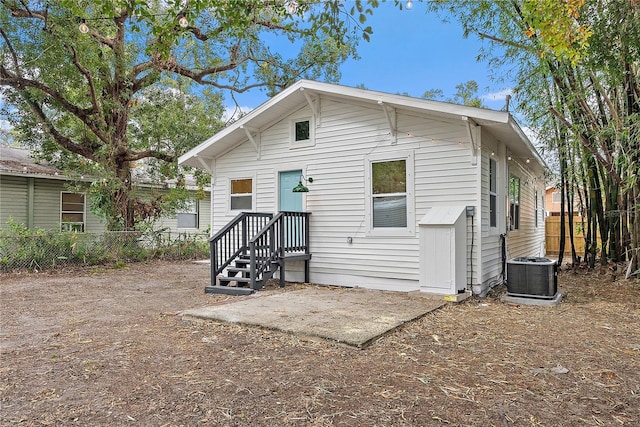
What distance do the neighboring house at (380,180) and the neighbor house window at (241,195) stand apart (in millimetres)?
24

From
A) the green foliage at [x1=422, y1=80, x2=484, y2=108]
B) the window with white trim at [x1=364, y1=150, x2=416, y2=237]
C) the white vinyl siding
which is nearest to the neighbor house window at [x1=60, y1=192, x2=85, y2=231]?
the white vinyl siding

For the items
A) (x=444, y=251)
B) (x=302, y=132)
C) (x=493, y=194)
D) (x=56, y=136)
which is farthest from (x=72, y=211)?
(x=493, y=194)

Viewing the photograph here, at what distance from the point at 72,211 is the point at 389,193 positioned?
11.4 meters

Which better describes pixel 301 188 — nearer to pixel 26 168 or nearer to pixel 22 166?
pixel 26 168

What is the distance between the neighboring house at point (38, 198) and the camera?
1171cm

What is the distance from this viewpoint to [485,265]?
657 centimetres

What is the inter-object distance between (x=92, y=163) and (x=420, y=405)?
13176 mm

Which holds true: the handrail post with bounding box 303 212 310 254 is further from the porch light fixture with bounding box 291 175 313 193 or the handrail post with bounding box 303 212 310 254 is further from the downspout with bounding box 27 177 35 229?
the downspout with bounding box 27 177 35 229

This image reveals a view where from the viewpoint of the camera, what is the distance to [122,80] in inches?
461

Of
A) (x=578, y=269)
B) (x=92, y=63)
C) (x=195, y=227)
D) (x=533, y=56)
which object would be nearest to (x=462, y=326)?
(x=533, y=56)

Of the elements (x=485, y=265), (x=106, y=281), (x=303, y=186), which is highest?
(x=303, y=186)

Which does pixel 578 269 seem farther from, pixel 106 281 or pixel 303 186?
pixel 106 281

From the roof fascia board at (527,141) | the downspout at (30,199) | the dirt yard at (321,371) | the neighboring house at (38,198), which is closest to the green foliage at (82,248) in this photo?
the neighboring house at (38,198)

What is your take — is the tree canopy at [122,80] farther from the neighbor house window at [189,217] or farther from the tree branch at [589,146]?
the tree branch at [589,146]
